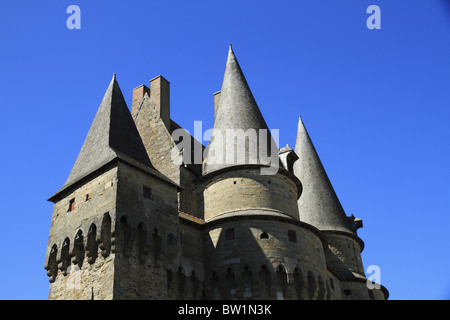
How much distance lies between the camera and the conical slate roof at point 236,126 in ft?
80.2

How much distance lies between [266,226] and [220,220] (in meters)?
2.02

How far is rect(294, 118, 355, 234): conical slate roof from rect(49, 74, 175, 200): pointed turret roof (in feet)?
41.0

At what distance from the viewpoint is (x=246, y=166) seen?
2372cm

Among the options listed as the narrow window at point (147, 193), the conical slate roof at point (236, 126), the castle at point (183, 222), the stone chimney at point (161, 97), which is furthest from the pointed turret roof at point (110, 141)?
the stone chimney at point (161, 97)

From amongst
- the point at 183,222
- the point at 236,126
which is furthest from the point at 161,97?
the point at 183,222

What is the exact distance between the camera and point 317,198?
104 ft

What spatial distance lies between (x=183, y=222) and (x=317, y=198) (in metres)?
12.2

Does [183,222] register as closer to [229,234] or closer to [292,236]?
[229,234]

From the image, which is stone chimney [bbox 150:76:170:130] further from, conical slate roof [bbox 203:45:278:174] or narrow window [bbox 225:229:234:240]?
narrow window [bbox 225:229:234:240]

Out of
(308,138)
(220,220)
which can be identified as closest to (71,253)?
(220,220)

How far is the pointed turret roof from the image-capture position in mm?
20997
